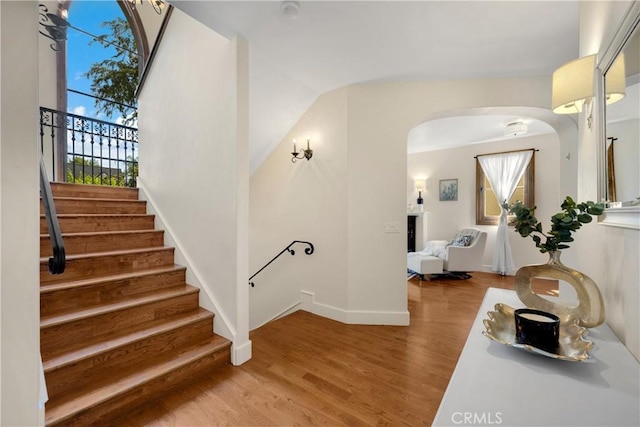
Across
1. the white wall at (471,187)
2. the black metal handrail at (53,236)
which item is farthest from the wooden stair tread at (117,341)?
the white wall at (471,187)

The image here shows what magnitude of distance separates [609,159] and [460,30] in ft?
5.21

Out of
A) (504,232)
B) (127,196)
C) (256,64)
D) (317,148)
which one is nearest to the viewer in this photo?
(256,64)

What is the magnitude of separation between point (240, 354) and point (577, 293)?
86.4 inches

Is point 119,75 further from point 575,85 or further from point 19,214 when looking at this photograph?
point 575,85

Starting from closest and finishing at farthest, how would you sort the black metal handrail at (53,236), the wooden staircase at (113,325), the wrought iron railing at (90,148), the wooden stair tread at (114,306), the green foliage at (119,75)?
the black metal handrail at (53,236) → the wooden staircase at (113,325) → the wooden stair tread at (114,306) → the wrought iron railing at (90,148) → the green foliage at (119,75)

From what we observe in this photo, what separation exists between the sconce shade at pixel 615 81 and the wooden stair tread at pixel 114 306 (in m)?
2.95

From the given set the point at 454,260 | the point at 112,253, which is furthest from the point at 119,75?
the point at 454,260

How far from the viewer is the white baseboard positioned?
2.22 metres

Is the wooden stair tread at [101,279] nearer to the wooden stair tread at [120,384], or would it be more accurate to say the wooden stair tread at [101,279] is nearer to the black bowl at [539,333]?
the wooden stair tread at [120,384]

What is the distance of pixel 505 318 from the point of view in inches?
43.8

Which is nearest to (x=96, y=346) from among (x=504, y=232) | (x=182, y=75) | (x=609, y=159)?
(x=182, y=75)

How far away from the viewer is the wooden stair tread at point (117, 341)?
64.9 inches

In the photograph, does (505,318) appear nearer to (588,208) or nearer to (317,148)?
(588,208)

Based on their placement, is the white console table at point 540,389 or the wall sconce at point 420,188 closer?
the white console table at point 540,389
